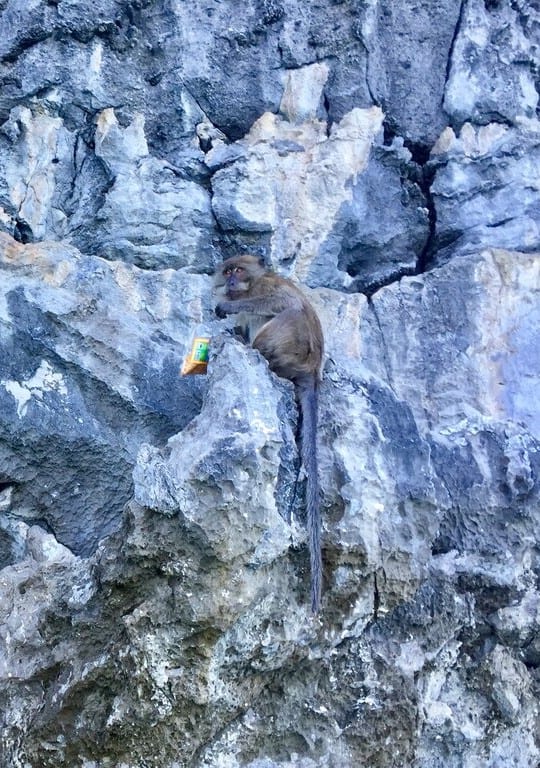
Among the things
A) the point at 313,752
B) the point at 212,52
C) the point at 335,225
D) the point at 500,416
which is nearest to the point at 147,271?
the point at 335,225

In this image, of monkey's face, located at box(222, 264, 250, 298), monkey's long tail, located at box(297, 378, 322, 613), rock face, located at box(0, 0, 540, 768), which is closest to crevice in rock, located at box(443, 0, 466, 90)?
rock face, located at box(0, 0, 540, 768)

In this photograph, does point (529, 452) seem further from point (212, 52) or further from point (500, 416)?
point (212, 52)

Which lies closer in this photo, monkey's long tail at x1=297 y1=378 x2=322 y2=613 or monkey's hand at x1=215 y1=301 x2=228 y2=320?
monkey's long tail at x1=297 y1=378 x2=322 y2=613

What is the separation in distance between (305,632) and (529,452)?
61.4 inches

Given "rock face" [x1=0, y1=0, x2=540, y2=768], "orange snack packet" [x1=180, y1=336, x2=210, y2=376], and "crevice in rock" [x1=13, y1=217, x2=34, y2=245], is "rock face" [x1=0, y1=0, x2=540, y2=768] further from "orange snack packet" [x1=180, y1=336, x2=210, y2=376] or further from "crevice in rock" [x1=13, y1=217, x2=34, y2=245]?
"orange snack packet" [x1=180, y1=336, x2=210, y2=376]

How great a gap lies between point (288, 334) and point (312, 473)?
3.19 feet

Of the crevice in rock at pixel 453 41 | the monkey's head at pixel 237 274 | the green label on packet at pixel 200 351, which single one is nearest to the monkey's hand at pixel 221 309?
the monkey's head at pixel 237 274

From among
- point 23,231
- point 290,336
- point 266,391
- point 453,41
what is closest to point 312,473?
point 266,391

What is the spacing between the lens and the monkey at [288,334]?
3.93 meters

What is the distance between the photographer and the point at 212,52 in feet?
20.3

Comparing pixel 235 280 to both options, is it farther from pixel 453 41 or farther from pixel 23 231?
pixel 453 41

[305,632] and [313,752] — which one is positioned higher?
[305,632]

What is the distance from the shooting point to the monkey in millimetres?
3930

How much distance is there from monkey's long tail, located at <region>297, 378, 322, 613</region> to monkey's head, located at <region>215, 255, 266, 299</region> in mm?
1055
